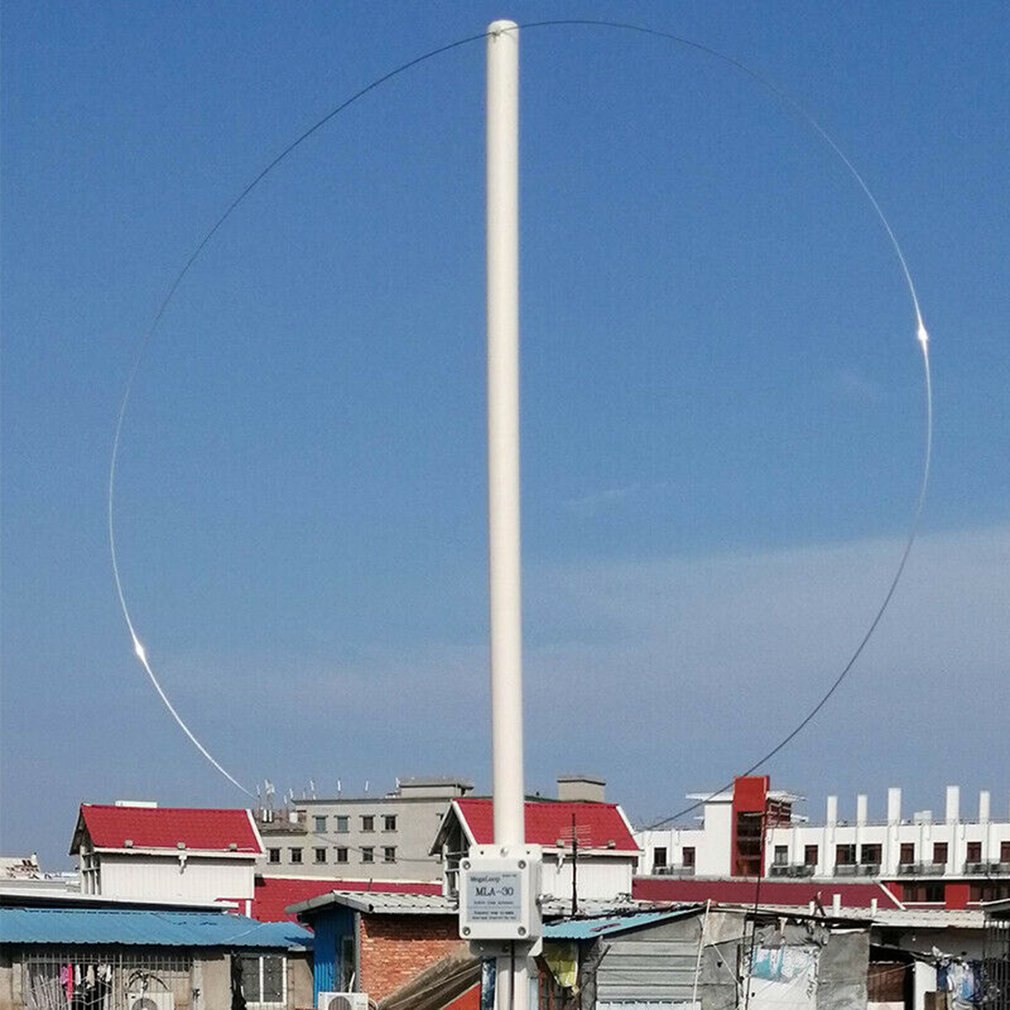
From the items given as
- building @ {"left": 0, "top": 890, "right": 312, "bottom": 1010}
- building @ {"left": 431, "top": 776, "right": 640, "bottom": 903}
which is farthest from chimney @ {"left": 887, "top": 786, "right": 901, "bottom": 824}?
building @ {"left": 0, "top": 890, "right": 312, "bottom": 1010}

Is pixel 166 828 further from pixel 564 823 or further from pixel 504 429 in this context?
pixel 504 429

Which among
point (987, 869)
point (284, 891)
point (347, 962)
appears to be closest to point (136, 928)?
point (347, 962)

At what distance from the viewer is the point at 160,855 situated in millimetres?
58938

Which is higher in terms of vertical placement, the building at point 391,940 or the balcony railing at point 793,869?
the balcony railing at point 793,869

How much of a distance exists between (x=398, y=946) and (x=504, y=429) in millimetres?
25857

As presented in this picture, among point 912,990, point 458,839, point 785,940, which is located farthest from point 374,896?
point 458,839

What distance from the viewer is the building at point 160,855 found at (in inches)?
2288

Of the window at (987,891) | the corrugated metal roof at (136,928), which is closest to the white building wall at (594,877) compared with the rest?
the corrugated metal roof at (136,928)

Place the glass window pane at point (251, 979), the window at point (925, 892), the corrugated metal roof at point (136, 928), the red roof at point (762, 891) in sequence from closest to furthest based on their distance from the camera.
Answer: the corrugated metal roof at point (136, 928) < the glass window pane at point (251, 979) < the red roof at point (762, 891) < the window at point (925, 892)

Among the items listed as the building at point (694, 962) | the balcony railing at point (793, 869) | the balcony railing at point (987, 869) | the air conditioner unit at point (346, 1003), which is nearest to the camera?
the air conditioner unit at point (346, 1003)

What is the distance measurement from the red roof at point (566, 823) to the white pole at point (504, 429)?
4498 centimetres

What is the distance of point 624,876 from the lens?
201 ft

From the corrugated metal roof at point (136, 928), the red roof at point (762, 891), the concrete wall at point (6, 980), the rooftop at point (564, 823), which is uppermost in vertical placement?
the rooftop at point (564, 823)

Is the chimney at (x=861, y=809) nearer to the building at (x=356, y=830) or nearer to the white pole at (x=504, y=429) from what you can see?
the building at (x=356, y=830)
